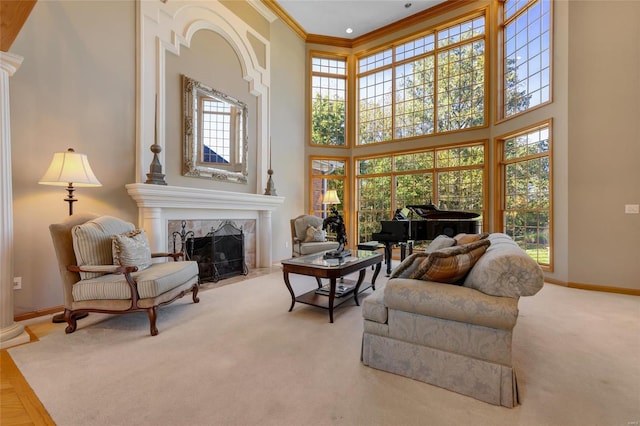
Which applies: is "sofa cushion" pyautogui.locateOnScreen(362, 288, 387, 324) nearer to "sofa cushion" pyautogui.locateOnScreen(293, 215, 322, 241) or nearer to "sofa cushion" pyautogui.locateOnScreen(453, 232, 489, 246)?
"sofa cushion" pyautogui.locateOnScreen(453, 232, 489, 246)

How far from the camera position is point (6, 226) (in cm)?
237

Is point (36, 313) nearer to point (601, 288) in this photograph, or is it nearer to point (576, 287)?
point (576, 287)

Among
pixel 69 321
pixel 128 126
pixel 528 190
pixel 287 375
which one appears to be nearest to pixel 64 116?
pixel 128 126

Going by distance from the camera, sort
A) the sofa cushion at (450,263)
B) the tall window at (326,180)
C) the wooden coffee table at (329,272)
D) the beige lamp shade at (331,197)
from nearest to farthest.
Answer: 1. the sofa cushion at (450,263)
2. the wooden coffee table at (329,272)
3. the beige lamp shade at (331,197)
4. the tall window at (326,180)

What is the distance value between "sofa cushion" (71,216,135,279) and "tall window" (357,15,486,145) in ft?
19.7

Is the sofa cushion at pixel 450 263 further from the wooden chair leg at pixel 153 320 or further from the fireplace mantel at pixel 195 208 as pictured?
the fireplace mantel at pixel 195 208

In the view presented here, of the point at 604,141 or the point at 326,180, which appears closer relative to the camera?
the point at 604,141

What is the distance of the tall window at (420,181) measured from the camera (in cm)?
598

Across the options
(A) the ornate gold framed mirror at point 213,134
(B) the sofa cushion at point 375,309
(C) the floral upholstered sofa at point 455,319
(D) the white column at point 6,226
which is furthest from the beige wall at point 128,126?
(C) the floral upholstered sofa at point 455,319

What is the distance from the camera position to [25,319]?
2828 mm

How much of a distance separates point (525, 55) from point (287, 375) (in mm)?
6368

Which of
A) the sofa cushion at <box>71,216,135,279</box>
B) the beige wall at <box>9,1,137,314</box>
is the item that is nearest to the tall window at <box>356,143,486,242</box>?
the beige wall at <box>9,1,137,314</box>

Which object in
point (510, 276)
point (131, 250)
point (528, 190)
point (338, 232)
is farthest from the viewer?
point (528, 190)

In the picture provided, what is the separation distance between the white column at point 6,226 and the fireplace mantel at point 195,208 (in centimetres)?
117
